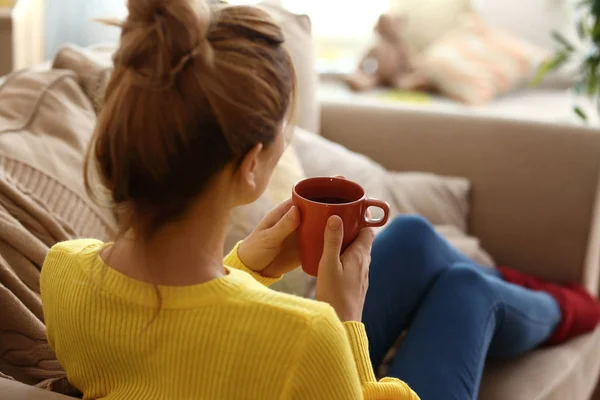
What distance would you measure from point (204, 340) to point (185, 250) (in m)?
0.10

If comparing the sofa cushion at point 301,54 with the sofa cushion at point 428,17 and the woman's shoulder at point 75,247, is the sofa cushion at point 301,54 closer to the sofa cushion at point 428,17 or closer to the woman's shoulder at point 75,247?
the woman's shoulder at point 75,247

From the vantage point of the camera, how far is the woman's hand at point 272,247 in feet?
3.18

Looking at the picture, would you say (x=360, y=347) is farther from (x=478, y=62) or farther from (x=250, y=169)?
(x=478, y=62)

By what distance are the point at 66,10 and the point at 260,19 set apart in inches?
61.1

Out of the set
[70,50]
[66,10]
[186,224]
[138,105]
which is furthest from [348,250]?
[66,10]

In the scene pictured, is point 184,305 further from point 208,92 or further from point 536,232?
point 536,232

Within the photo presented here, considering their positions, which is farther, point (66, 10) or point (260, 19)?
point (66, 10)

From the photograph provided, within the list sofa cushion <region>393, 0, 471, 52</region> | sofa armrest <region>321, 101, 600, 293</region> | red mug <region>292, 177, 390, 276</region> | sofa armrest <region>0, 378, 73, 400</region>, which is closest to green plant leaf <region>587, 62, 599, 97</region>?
sofa armrest <region>321, 101, 600, 293</region>

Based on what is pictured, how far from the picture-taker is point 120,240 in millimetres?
820

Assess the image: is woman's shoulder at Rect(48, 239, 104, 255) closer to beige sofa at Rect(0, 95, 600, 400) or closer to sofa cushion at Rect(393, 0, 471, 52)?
beige sofa at Rect(0, 95, 600, 400)

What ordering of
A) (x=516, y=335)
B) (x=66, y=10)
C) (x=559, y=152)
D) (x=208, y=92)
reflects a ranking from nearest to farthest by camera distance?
(x=208, y=92), (x=516, y=335), (x=559, y=152), (x=66, y=10)

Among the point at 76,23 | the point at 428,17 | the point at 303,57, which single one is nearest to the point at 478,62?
the point at 428,17

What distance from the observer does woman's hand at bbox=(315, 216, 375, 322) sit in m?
0.85

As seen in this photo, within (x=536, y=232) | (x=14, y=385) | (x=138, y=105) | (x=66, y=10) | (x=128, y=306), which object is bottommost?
(x=536, y=232)
